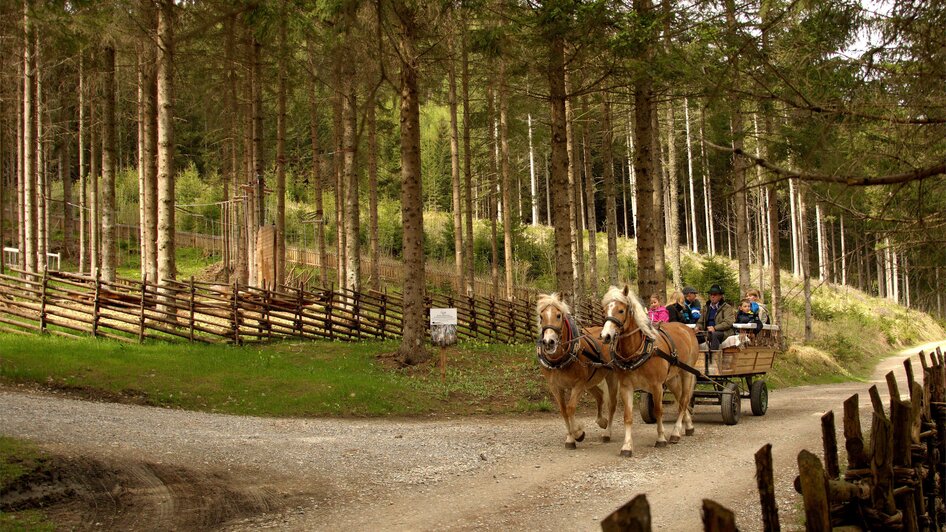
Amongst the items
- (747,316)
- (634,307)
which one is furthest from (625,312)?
(747,316)

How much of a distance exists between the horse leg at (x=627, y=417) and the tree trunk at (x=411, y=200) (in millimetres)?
7492

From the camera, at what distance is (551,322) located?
10.5 metres

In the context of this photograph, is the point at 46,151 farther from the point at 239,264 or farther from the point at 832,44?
the point at 832,44

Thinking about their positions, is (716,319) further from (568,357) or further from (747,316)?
(568,357)

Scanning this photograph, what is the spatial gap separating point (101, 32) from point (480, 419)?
1232 cm

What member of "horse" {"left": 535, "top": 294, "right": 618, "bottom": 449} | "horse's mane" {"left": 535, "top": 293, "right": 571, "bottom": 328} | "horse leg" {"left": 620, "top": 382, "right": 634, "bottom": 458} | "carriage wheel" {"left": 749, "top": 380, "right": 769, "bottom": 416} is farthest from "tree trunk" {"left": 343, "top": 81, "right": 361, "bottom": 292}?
"horse leg" {"left": 620, "top": 382, "right": 634, "bottom": 458}

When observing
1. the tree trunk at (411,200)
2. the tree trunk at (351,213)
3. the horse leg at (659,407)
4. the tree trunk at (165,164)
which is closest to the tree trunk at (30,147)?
the tree trunk at (165,164)

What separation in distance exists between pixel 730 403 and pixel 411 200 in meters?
7.70

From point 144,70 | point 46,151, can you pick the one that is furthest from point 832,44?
point 46,151

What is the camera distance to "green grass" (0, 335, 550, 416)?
1463 cm

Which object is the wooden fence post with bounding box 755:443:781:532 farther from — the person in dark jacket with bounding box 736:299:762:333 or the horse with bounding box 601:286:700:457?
the person in dark jacket with bounding box 736:299:762:333

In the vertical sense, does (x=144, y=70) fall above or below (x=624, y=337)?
above

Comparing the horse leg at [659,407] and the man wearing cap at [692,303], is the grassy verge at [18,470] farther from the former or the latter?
the man wearing cap at [692,303]

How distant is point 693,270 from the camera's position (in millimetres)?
46781
